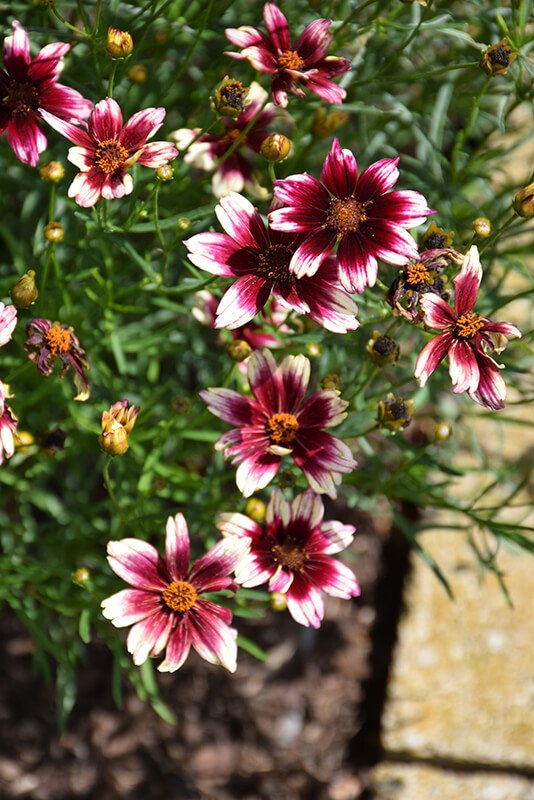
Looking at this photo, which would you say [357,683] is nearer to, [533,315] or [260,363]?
[533,315]

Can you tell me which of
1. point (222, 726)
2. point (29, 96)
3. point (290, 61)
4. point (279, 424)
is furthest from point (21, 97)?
point (222, 726)

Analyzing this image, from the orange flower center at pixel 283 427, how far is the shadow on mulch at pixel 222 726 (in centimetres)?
120

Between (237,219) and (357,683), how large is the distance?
198 cm

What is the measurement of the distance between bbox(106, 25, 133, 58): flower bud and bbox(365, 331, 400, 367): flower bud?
674 mm

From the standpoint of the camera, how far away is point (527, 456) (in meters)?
2.78

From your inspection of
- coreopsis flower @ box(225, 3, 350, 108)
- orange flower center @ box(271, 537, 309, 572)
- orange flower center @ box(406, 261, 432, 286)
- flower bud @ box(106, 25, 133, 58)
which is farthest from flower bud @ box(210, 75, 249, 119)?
orange flower center @ box(271, 537, 309, 572)

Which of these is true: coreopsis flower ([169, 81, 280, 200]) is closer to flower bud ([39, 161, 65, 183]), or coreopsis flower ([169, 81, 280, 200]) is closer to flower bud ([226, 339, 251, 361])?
flower bud ([39, 161, 65, 183])

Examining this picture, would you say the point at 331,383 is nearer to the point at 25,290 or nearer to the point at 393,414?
the point at 393,414

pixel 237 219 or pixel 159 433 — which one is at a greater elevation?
pixel 237 219

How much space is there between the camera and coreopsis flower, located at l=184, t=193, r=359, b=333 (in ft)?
4.24

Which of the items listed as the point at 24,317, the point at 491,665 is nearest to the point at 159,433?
the point at 24,317

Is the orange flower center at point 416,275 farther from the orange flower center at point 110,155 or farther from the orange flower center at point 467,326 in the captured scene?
the orange flower center at point 110,155

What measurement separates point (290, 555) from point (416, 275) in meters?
0.57

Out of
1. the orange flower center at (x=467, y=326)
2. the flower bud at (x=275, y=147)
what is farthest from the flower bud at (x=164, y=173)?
the orange flower center at (x=467, y=326)
